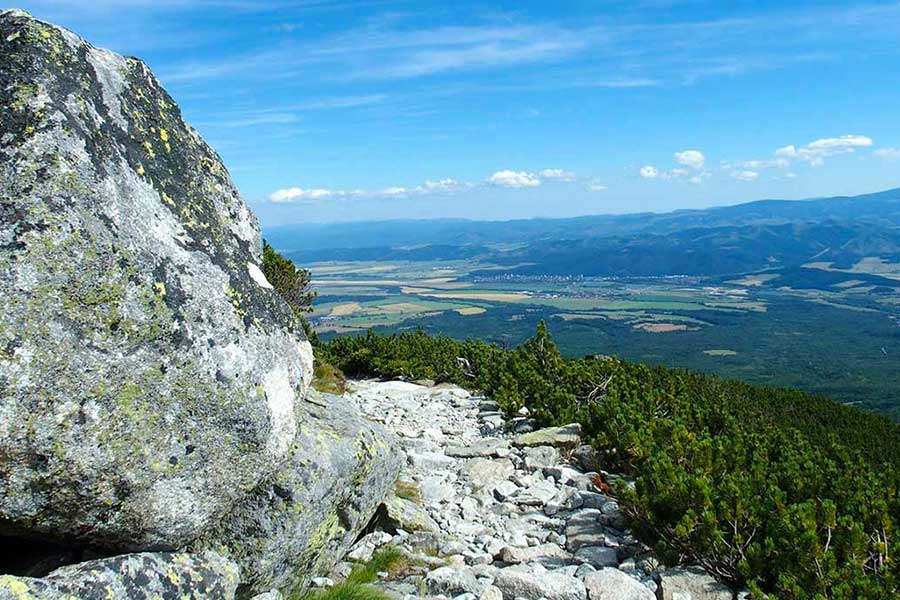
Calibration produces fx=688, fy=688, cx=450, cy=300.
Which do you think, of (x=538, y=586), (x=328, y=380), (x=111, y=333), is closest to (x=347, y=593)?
(x=538, y=586)

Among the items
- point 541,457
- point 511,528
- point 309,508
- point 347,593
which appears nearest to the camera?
point 347,593

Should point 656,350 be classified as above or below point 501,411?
below

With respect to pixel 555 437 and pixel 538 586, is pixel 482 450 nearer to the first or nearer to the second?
pixel 555 437

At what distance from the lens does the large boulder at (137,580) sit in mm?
4133

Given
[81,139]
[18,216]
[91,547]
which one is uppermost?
[81,139]

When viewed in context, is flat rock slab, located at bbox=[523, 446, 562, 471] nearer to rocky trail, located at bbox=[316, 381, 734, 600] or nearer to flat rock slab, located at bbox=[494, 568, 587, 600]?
rocky trail, located at bbox=[316, 381, 734, 600]

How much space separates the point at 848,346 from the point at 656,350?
37621mm

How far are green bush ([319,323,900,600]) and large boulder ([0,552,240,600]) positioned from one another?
4491mm

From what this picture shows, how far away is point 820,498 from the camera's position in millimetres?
8805

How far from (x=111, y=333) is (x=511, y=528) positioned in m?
5.29

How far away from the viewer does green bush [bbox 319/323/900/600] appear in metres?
6.77

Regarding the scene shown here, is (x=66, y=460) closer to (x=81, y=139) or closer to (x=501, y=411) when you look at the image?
(x=81, y=139)

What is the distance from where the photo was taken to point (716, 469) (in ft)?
31.4

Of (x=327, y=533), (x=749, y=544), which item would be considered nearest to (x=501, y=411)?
(x=749, y=544)
